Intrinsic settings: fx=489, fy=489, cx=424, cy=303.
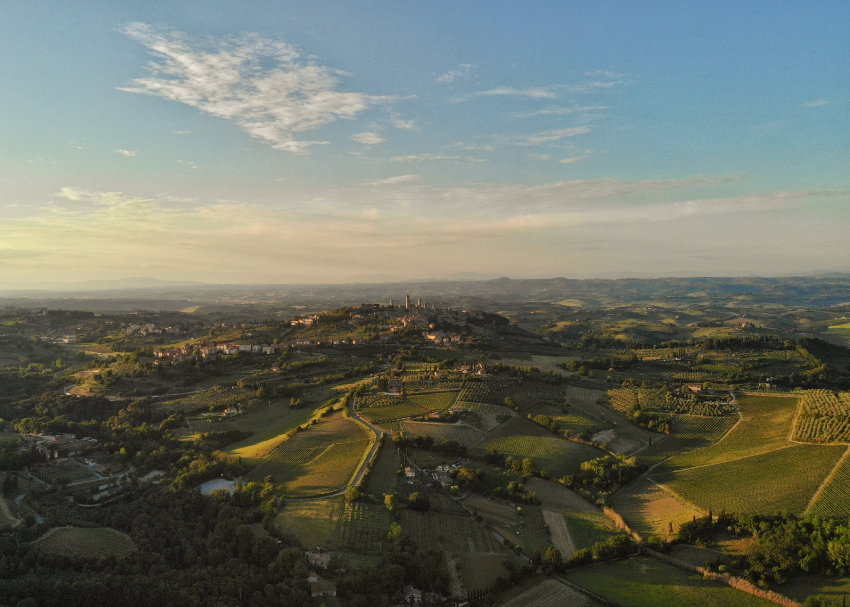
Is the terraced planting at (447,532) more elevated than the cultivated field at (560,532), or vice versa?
the terraced planting at (447,532)

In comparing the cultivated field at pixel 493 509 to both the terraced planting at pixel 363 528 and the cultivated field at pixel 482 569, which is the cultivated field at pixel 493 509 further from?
the terraced planting at pixel 363 528

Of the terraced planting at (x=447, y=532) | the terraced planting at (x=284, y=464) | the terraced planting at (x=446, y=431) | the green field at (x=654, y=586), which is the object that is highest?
the terraced planting at (x=446, y=431)

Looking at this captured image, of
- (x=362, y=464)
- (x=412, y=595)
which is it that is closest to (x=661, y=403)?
(x=362, y=464)

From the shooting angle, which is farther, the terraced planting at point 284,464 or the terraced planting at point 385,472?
the terraced planting at point 284,464

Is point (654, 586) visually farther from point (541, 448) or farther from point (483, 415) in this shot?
point (483, 415)

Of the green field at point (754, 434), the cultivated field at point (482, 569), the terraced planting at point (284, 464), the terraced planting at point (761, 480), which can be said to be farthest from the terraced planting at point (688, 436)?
the terraced planting at point (284, 464)

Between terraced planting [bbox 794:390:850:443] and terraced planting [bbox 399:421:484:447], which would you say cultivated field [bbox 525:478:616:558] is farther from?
terraced planting [bbox 794:390:850:443]

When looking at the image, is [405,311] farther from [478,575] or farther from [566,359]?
[478,575]
